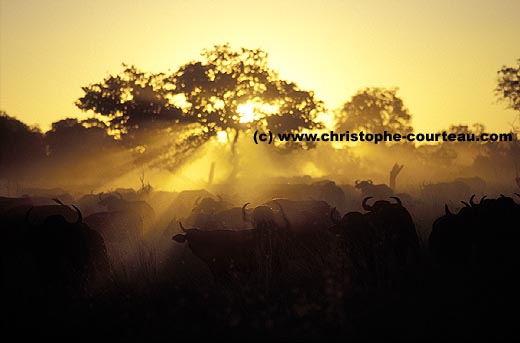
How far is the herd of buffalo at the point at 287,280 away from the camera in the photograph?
5855 mm

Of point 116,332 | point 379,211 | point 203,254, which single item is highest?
point 379,211

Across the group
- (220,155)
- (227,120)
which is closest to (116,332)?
(227,120)

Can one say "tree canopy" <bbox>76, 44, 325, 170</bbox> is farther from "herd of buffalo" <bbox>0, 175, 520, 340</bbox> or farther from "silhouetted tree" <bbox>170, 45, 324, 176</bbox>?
"herd of buffalo" <bbox>0, 175, 520, 340</bbox>

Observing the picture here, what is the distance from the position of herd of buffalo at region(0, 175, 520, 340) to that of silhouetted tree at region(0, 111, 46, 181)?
34.1 m

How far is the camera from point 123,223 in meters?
15.4

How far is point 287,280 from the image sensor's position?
823 centimetres

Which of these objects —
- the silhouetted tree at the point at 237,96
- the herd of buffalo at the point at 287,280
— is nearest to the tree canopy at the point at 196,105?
the silhouetted tree at the point at 237,96

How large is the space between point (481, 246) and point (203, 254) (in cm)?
381

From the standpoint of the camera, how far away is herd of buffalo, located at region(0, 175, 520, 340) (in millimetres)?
5855

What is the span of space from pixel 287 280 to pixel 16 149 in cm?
3973

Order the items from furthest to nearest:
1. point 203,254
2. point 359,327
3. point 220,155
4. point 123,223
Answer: point 220,155 < point 123,223 < point 203,254 < point 359,327

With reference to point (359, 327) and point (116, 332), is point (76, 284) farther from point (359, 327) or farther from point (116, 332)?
point (359, 327)

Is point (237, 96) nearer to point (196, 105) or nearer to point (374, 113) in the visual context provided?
point (196, 105)

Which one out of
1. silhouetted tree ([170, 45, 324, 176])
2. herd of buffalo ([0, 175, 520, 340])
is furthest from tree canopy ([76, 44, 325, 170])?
herd of buffalo ([0, 175, 520, 340])
